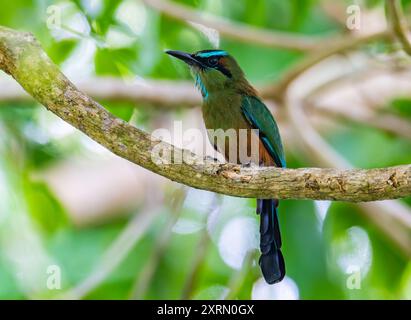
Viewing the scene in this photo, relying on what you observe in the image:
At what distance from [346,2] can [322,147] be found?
178 centimetres

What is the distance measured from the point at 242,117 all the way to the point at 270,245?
0.88 meters

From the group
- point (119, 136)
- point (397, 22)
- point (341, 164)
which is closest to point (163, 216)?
point (341, 164)

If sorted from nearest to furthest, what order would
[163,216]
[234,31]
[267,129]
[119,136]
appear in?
[119,136] → [267,129] → [234,31] → [163,216]

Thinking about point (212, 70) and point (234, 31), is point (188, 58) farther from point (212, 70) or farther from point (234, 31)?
point (234, 31)

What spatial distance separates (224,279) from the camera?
6.81 m

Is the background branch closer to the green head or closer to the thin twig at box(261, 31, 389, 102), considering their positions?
the thin twig at box(261, 31, 389, 102)

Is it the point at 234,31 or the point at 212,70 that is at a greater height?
the point at 234,31

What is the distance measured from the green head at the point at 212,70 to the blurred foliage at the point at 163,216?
1.69 feet

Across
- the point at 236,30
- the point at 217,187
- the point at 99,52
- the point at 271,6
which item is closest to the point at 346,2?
the point at 271,6

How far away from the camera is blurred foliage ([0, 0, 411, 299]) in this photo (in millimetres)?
6293

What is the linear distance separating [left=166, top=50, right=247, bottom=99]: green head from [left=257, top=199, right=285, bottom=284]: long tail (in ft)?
2.86

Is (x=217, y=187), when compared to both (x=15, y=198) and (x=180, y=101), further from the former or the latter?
(x=15, y=198)

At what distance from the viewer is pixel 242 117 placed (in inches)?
199

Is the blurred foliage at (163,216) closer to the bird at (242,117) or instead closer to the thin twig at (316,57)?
the thin twig at (316,57)
